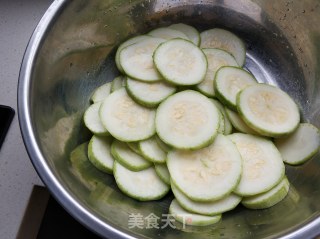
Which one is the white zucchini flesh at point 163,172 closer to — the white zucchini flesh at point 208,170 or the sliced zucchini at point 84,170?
the white zucchini flesh at point 208,170

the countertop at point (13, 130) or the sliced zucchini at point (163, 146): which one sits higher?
the sliced zucchini at point (163, 146)

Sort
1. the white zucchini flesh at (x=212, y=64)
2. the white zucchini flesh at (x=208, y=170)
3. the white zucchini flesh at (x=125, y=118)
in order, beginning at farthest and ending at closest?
the white zucchini flesh at (x=212, y=64) < the white zucchini flesh at (x=125, y=118) < the white zucchini flesh at (x=208, y=170)

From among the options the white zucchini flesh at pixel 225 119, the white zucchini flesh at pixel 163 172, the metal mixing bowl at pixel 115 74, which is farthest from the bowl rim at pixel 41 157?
the white zucchini flesh at pixel 225 119

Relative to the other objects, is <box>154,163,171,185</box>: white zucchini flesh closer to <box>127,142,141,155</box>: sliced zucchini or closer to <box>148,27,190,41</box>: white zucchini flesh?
<box>127,142,141,155</box>: sliced zucchini

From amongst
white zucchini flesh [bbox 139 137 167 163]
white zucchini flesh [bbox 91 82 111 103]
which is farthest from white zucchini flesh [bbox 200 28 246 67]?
white zucchini flesh [bbox 139 137 167 163]

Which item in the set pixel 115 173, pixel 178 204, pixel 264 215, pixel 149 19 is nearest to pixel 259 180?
pixel 264 215

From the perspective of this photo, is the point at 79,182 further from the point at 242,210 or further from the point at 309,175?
the point at 309,175

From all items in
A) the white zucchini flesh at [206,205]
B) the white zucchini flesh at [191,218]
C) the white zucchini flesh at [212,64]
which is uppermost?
the white zucchini flesh at [212,64]
